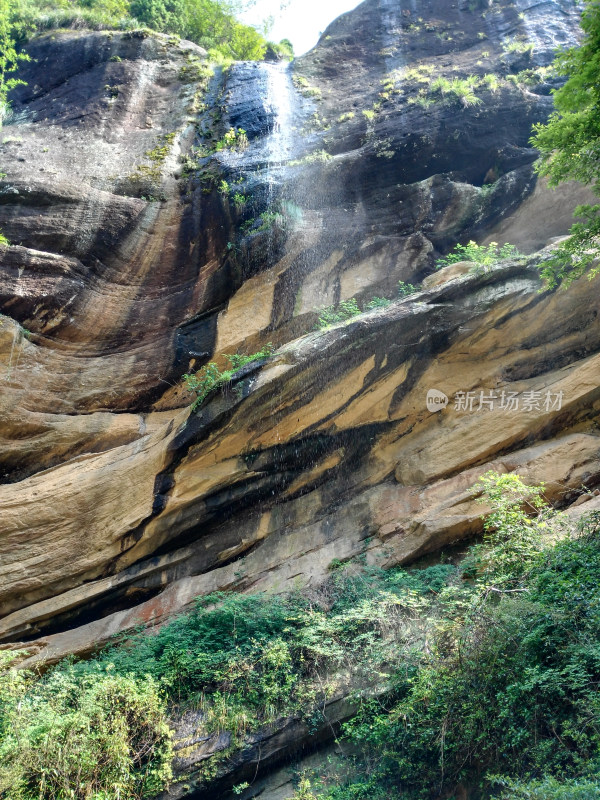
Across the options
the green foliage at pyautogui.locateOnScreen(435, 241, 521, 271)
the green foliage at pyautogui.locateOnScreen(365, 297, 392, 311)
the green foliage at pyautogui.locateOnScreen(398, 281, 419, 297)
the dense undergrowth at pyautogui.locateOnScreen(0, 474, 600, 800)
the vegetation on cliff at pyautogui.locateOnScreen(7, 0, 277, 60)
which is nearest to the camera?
the dense undergrowth at pyautogui.locateOnScreen(0, 474, 600, 800)

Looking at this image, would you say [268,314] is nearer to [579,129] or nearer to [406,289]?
[406,289]

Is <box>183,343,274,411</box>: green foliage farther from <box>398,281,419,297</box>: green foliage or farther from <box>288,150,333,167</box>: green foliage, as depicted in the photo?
<box>288,150,333,167</box>: green foliage

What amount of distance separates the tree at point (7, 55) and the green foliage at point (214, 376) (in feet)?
28.8

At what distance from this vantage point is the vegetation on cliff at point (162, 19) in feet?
54.3

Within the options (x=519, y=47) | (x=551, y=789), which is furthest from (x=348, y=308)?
(x=519, y=47)

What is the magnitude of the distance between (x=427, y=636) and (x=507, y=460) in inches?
125

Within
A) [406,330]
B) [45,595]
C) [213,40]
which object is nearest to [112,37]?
[213,40]

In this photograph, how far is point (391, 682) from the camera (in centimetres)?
670

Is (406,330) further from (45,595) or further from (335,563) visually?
(45,595)

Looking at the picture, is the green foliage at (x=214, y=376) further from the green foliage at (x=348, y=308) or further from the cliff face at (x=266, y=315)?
the green foliage at (x=348, y=308)

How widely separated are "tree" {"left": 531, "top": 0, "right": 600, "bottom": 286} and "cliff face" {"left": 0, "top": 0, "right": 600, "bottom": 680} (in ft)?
7.99

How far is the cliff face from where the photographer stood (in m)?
9.22

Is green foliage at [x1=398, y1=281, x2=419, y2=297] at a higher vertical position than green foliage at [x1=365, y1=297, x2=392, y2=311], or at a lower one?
higher

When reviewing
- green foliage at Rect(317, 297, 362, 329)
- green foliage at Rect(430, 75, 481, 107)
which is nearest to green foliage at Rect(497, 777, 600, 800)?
green foliage at Rect(317, 297, 362, 329)
